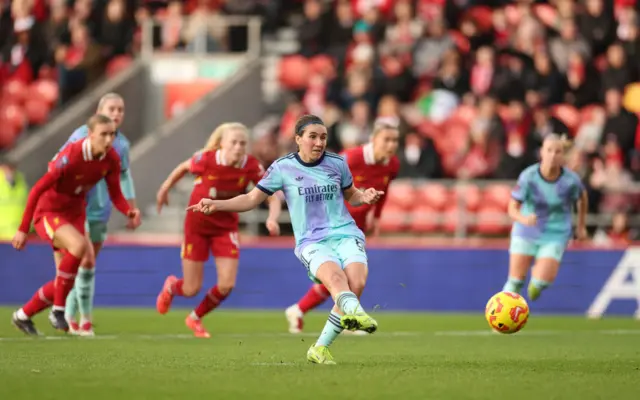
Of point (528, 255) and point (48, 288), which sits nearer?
point (48, 288)

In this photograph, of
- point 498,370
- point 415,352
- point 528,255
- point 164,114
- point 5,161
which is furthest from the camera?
point 164,114

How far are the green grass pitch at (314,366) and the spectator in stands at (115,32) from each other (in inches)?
459

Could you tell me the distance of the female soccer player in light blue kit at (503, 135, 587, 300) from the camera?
51.6 ft

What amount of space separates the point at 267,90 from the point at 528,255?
409 inches

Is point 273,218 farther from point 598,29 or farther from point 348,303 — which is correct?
point 598,29

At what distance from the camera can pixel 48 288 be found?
13641 mm

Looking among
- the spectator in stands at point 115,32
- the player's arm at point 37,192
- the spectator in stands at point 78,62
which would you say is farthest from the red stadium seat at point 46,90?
the player's arm at point 37,192

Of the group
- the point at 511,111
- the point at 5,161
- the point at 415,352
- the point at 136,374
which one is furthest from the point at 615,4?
the point at 136,374

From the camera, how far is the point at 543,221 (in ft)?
52.3

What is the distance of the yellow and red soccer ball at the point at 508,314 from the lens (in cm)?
1237

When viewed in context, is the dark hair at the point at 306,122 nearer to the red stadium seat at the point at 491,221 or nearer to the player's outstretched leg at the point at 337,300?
the player's outstretched leg at the point at 337,300

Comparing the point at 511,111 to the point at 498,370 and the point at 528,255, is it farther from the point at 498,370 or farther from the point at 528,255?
the point at 498,370

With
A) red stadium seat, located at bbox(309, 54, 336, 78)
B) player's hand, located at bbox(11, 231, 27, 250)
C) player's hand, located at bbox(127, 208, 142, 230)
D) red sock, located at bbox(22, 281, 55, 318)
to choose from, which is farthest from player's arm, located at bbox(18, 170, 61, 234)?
red stadium seat, located at bbox(309, 54, 336, 78)

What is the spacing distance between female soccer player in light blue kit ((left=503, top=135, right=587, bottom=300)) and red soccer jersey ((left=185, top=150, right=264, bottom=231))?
135 inches
